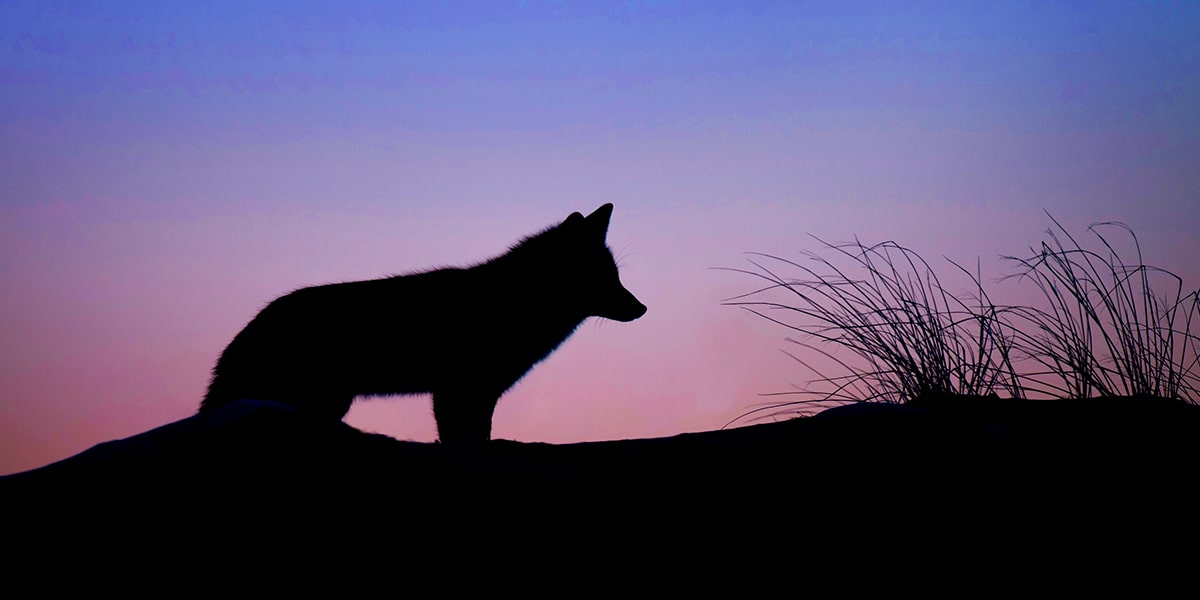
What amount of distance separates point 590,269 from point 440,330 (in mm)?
887

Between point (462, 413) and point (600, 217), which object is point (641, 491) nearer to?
point (462, 413)

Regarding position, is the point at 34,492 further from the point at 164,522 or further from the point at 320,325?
the point at 320,325

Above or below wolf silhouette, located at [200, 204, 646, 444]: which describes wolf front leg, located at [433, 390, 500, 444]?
below

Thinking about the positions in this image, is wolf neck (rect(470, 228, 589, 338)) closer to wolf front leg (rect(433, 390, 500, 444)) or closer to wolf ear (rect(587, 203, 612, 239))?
wolf ear (rect(587, 203, 612, 239))

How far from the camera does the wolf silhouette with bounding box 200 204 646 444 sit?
359cm

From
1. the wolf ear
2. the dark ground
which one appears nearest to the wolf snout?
the wolf ear

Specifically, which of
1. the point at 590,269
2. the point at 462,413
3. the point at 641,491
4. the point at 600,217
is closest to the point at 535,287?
the point at 590,269

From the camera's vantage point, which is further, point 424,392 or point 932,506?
point 424,392

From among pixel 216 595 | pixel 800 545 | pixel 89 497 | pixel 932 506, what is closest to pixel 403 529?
pixel 216 595

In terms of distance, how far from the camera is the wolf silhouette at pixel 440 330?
3.59 meters

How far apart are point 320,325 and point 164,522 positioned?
277cm

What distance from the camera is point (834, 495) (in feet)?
4.66

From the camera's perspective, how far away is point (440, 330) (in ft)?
12.8

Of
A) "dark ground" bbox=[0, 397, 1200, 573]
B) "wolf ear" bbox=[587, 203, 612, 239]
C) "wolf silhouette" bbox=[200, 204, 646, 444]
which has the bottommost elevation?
"dark ground" bbox=[0, 397, 1200, 573]
